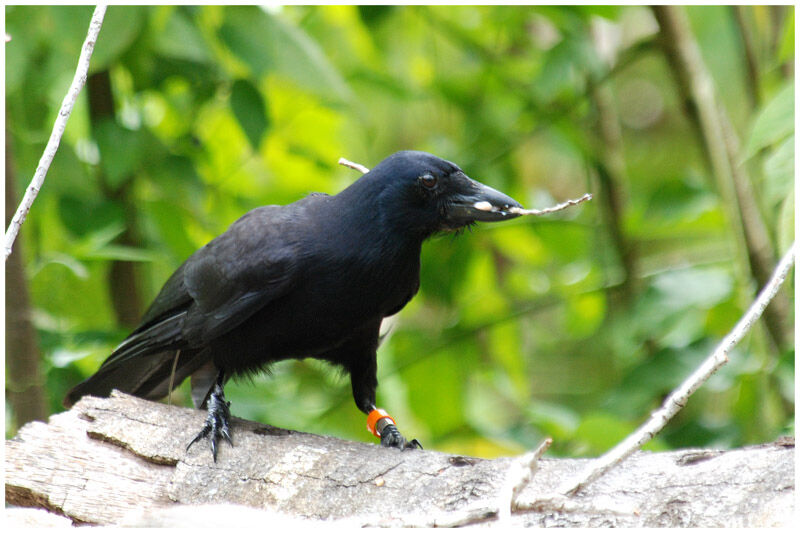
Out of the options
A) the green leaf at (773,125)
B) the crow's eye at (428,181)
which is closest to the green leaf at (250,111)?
the crow's eye at (428,181)

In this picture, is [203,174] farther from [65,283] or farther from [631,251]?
[631,251]

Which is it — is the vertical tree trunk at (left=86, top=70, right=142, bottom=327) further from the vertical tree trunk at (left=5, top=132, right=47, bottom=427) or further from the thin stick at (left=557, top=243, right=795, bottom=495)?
the thin stick at (left=557, top=243, right=795, bottom=495)

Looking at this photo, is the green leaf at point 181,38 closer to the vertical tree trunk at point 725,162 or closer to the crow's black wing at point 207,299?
the crow's black wing at point 207,299

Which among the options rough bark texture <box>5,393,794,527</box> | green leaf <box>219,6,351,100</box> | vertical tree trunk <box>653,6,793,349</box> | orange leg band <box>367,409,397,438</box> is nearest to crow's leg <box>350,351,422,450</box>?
orange leg band <box>367,409,397,438</box>

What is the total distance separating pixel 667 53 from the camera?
4.32 meters

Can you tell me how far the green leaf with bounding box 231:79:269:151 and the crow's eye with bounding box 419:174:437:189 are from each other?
1022mm

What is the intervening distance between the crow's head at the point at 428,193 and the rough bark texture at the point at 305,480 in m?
0.84

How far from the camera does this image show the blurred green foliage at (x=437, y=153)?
362 centimetres

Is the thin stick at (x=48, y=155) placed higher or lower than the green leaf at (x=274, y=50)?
lower

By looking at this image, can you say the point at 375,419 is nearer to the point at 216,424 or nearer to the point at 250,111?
the point at 216,424

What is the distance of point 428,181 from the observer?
9.82 feet

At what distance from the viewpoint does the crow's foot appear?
275cm

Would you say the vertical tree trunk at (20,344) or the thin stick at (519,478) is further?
the vertical tree trunk at (20,344)

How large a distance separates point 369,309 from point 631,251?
2.22 meters
